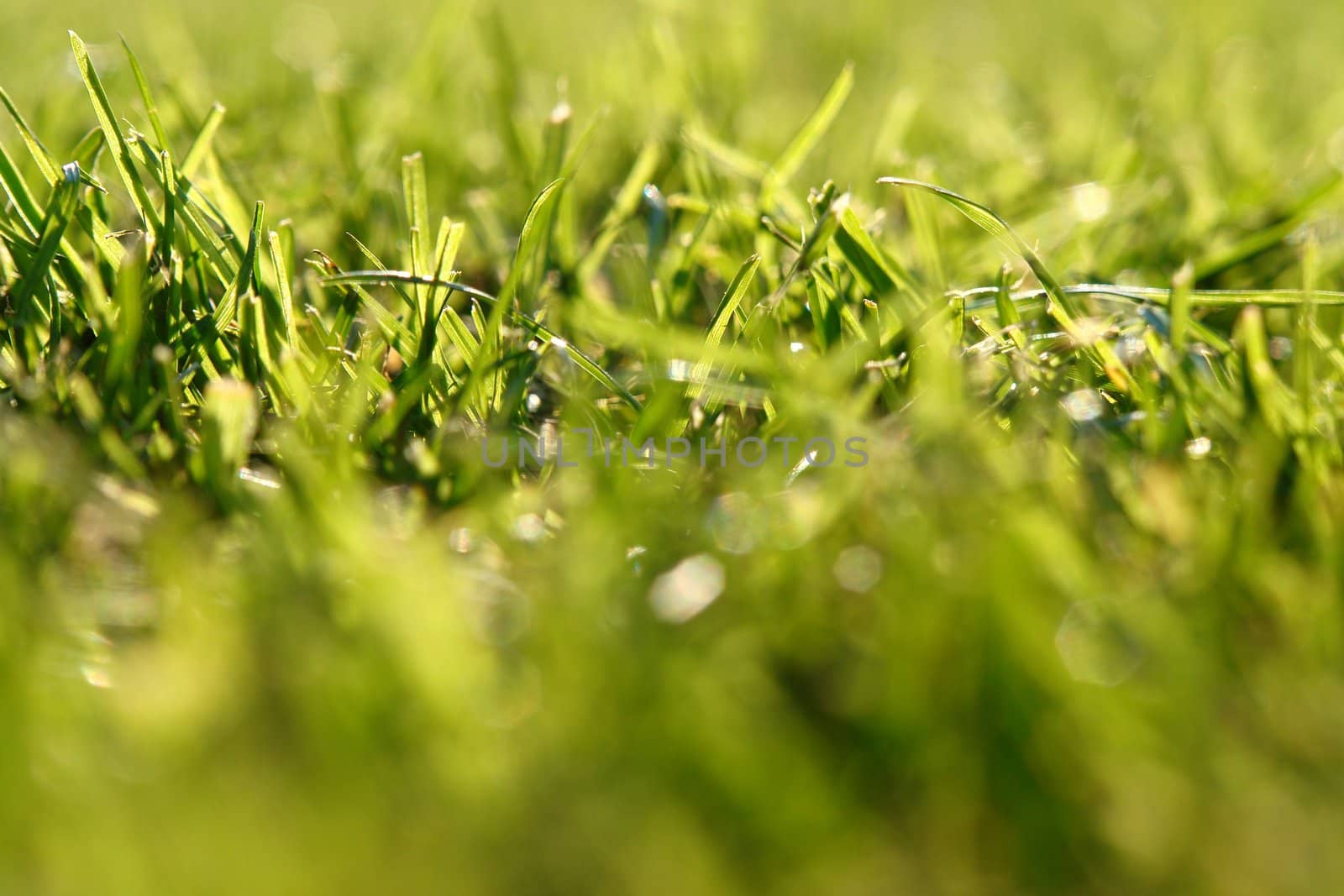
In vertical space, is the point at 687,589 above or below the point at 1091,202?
below

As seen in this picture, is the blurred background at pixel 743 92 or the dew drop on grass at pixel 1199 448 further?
the blurred background at pixel 743 92

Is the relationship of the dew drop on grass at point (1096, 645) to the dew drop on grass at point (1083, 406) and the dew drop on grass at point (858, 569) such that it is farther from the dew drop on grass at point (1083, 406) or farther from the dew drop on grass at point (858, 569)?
the dew drop on grass at point (1083, 406)

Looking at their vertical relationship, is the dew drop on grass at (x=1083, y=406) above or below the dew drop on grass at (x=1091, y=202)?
below

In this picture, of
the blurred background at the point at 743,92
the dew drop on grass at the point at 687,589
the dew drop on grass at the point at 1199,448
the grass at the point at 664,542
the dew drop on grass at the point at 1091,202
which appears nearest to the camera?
the grass at the point at 664,542


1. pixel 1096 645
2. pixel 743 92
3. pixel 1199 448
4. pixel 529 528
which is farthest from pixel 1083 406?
pixel 743 92

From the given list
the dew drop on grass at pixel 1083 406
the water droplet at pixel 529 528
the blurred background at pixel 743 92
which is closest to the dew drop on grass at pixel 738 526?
the water droplet at pixel 529 528

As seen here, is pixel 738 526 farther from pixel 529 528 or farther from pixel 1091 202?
pixel 1091 202

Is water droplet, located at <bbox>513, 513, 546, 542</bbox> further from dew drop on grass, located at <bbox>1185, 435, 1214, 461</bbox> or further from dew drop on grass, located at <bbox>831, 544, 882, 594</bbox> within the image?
dew drop on grass, located at <bbox>1185, 435, 1214, 461</bbox>

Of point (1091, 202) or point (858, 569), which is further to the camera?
point (1091, 202)
